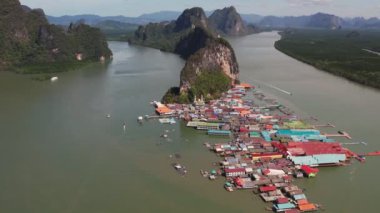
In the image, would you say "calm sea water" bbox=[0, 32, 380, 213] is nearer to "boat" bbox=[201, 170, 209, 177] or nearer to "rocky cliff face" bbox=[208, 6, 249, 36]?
"boat" bbox=[201, 170, 209, 177]

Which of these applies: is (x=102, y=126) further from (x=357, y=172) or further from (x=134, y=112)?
(x=357, y=172)

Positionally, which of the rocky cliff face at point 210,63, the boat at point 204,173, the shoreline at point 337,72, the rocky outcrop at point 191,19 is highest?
the rocky outcrop at point 191,19

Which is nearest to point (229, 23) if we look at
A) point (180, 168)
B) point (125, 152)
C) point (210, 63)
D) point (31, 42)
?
point (31, 42)

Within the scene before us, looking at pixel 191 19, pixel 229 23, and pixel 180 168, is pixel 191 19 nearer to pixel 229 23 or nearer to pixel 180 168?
pixel 229 23

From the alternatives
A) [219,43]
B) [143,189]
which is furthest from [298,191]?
[219,43]

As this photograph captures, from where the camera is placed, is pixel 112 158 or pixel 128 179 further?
pixel 112 158

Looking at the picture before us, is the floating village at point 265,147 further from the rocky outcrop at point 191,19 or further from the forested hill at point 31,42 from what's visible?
the rocky outcrop at point 191,19

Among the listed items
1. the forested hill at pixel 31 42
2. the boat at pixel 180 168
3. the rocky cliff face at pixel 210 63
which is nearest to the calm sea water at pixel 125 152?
the boat at pixel 180 168
